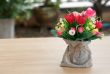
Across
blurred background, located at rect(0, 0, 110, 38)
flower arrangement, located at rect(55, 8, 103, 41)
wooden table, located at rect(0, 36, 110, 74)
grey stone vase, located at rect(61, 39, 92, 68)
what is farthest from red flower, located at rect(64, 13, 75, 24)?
blurred background, located at rect(0, 0, 110, 38)

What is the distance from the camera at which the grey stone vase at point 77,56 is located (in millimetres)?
1560

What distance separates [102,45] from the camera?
6.64 feet

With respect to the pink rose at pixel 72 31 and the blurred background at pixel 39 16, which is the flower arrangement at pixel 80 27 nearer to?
the pink rose at pixel 72 31

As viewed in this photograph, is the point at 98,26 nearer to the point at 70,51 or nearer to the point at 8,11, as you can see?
the point at 70,51

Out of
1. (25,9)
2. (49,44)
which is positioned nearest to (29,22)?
(25,9)

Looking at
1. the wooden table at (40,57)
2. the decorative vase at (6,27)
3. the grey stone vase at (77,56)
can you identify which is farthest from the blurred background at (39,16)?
the grey stone vase at (77,56)

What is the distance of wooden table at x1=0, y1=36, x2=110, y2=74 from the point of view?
5.10 feet

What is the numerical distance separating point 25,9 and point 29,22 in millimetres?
762

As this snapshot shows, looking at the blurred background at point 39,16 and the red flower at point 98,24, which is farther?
the blurred background at point 39,16

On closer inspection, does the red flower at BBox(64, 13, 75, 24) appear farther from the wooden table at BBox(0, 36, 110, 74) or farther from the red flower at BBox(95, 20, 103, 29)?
the wooden table at BBox(0, 36, 110, 74)

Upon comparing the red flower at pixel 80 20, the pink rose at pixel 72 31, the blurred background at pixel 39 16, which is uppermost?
the blurred background at pixel 39 16

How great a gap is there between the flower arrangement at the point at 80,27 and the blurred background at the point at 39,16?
9.09 ft

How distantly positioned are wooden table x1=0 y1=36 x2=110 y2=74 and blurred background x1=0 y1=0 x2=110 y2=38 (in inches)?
88.3

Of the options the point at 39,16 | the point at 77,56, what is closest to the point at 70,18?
the point at 77,56
